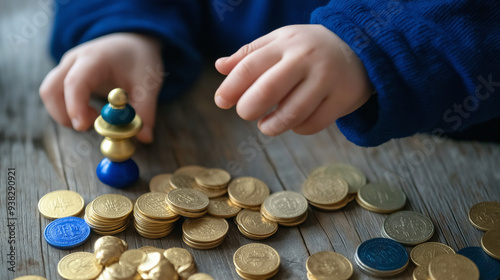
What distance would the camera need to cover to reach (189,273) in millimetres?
839

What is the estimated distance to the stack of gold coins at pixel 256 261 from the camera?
2.81 feet

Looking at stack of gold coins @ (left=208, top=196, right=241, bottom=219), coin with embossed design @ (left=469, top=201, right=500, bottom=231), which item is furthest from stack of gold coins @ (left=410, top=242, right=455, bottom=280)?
stack of gold coins @ (left=208, top=196, right=241, bottom=219)

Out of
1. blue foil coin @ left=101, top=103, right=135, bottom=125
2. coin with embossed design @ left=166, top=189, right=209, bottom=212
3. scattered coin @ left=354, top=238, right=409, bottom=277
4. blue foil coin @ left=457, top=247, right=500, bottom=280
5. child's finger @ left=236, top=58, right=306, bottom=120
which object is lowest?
coin with embossed design @ left=166, top=189, right=209, bottom=212

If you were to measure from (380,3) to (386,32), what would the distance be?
0.26ft

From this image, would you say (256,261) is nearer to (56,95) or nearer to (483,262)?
(483,262)

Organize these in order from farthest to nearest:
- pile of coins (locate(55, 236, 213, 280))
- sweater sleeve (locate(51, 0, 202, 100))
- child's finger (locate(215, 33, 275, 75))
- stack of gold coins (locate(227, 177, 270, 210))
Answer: sweater sleeve (locate(51, 0, 202, 100))
stack of gold coins (locate(227, 177, 270, 210))
child's finger (locate(215, 33, 275, 75))
pile of coins (locate(55, 236, 213, 280))

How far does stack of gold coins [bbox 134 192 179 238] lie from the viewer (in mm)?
921

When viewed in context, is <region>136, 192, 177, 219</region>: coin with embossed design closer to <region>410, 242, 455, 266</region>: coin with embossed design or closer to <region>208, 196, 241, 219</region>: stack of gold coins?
<region>208, 196, 241, 219</region>: stack of gold coins

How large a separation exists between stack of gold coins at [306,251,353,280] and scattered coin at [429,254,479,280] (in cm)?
13

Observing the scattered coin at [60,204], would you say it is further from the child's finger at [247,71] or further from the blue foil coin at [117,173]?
the child's finger at [247,71]

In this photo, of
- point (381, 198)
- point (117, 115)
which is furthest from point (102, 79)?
point (381, 198)

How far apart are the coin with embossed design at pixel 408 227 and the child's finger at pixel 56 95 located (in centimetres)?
75

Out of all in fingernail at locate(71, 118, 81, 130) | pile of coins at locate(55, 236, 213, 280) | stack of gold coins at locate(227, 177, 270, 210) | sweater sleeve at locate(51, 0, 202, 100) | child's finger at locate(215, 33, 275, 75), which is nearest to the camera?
pile of coins at locate(55, 236, 213, 280)

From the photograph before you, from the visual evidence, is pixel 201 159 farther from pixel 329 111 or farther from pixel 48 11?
pixel 48 11
